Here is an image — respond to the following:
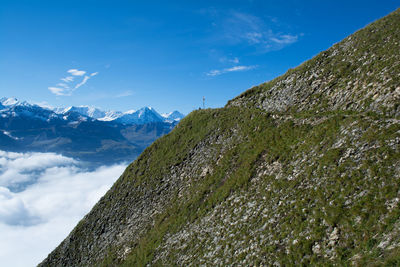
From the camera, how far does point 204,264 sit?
23312 millimetres

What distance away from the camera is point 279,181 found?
25156 millimetres

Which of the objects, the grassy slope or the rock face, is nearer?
the grassy slope

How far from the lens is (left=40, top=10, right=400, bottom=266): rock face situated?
16531mm

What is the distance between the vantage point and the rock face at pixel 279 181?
1653 centimetres

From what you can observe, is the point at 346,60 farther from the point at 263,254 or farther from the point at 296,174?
the point at 263,254

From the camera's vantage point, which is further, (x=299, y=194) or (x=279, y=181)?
(x=279, y=181)

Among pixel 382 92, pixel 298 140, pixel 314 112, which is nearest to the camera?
pixel 382 92

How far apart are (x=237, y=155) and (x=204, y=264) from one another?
17.5 m

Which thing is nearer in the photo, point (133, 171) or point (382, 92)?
point (382, 92)

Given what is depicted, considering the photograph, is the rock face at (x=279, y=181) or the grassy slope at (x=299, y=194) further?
the rock face at (x=279, y=181)

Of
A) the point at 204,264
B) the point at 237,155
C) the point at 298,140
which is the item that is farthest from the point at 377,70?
the point at 204,264

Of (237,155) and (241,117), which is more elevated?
(241,117)

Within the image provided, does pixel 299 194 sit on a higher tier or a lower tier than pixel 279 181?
lower

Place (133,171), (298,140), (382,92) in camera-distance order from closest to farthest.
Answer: (382,92), (298,140), (133,171)
